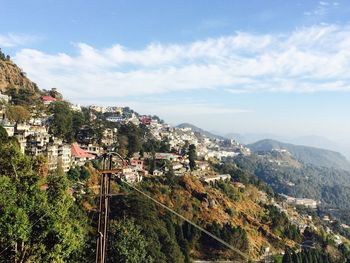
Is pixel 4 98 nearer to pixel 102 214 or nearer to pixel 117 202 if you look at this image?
pixel 117 202

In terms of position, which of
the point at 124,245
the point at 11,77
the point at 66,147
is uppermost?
the point at 11,77

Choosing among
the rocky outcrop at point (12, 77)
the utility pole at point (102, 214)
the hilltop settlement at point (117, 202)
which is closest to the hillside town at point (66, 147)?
the hilltop settlement at point (117, 202)

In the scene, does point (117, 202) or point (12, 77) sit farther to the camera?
point (12, 77)

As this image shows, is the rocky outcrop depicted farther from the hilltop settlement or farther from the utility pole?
the utility pole

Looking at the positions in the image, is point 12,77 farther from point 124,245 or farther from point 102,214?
point 102,214

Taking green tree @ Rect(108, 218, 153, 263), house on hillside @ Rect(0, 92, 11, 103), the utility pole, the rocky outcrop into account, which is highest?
the rocky outcrop

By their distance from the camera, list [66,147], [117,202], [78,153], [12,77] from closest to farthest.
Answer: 1. [117,202]
2. [66,147]
3. [78,153]
4. [12,77]

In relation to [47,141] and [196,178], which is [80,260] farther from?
[196,178]

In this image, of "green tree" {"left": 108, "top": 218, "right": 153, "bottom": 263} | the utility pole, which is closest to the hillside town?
"green tree" {"left": 108, "top": 218, "right": 153, "bottom": 263}

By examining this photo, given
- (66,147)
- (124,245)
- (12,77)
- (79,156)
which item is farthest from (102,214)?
(12,77)

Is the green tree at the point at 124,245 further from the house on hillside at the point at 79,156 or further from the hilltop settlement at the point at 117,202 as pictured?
the house on hillside at the point at 79,156

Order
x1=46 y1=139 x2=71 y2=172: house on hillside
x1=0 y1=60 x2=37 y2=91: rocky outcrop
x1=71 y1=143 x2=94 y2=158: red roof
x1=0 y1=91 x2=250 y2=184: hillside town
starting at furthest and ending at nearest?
x1=0 y1=60 x2=37 y2=91: rocky outcrop → x1=71 y1=143 x2=94 y2=158: red roof → x1=0 y1=91 x2=250 y2=184: hillside town → x1=46 y1=139 x2=71 y2=172: house on hillside

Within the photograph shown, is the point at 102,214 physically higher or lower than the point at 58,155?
higher

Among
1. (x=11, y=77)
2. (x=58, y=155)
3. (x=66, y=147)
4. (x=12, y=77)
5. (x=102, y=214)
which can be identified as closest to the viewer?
(x=102, y=214)
